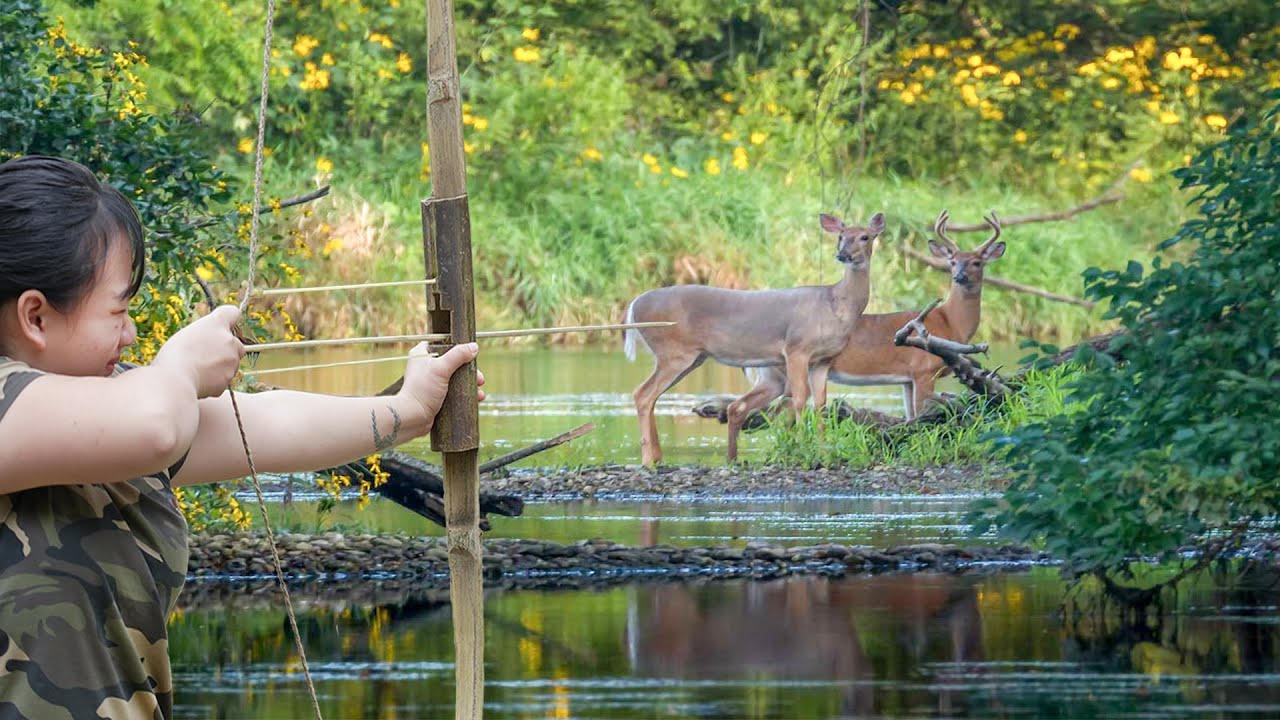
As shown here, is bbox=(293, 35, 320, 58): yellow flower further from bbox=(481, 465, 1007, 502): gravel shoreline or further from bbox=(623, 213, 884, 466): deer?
bbox=(481, 465, 1007, 502): gravel shoreline

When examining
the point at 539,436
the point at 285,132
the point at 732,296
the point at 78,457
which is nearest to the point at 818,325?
the point at 732,296

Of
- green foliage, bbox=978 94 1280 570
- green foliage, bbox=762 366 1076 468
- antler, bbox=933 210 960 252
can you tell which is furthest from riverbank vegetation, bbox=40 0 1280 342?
green foliage, bbox=978 94 1280 570

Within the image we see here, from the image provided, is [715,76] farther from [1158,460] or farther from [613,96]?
[1158,460]

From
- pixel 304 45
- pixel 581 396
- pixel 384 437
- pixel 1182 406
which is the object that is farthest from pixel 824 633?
pixel 304 45

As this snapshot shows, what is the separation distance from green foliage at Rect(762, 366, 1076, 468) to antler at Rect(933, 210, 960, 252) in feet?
3.08

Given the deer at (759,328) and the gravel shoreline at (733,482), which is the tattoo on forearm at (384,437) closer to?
the gravel shoreline at (733,482)

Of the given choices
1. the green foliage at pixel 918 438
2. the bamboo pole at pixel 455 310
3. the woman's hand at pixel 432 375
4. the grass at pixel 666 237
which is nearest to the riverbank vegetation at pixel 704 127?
the grass at pixel 666 237

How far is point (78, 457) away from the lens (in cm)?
132

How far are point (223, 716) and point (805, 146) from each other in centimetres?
538

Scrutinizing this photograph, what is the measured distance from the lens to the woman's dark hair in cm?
138

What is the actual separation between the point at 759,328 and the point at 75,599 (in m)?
6.25

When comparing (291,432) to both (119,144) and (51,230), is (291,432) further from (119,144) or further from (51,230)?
(119,144)

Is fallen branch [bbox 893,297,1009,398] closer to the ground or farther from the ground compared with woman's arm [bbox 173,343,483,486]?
closer to the ground

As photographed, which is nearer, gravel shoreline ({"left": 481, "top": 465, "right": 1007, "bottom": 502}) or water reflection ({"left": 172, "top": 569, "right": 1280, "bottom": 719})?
water reflection ({"left": 172, "top": 569, "right": 1280, "bottom": 719})
